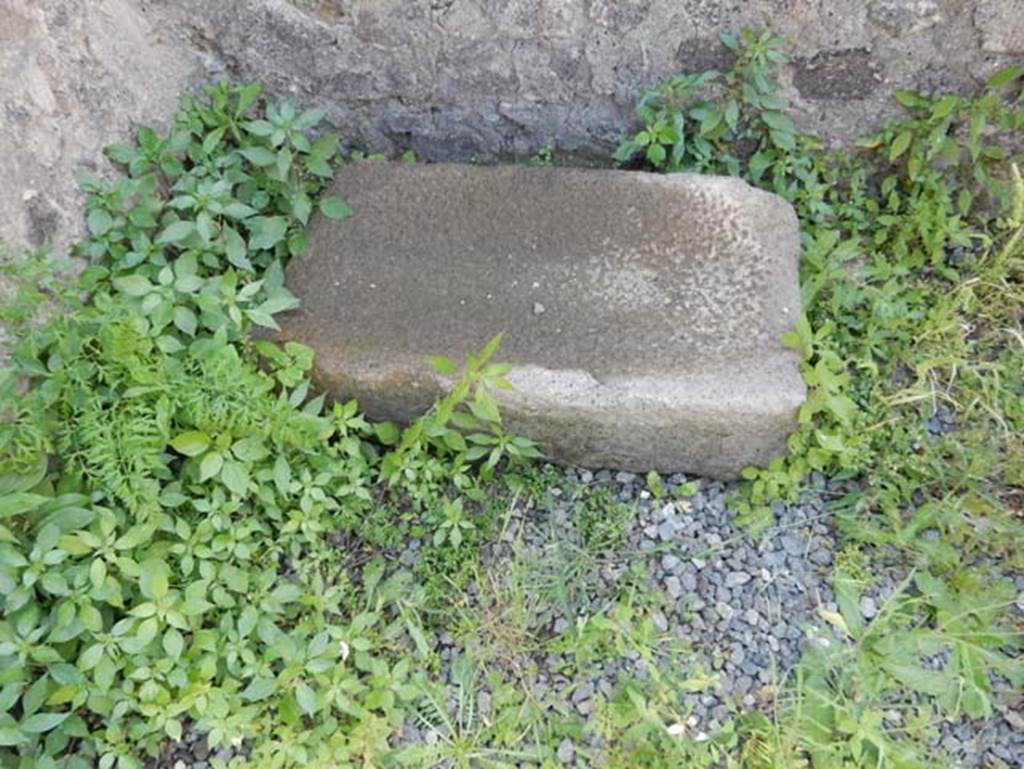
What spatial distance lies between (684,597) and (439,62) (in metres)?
1.71

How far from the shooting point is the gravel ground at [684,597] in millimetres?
1875

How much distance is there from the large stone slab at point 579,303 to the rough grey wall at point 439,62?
0.93 feet

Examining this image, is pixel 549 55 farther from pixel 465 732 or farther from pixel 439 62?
pixel 465 732

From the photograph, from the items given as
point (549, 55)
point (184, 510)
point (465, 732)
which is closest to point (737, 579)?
point (465, 732)

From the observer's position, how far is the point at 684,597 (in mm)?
2035

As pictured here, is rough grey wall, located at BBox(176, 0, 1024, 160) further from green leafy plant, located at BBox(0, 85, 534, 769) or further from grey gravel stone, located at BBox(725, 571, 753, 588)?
grey gravel stone, located at BBox(725, 571, 753, 588)

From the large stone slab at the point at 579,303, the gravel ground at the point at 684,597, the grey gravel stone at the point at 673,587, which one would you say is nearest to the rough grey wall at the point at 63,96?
the large stone slab at the point at 579,303

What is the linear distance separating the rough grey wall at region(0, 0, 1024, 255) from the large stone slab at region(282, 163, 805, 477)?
28cm

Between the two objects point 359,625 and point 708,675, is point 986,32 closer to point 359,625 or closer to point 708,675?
point 708,675

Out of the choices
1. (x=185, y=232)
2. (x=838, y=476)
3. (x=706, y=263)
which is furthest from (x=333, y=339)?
(x=838, y=476)

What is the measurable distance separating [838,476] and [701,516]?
1.25 feet

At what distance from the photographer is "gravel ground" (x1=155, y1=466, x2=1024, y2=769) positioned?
188 cm

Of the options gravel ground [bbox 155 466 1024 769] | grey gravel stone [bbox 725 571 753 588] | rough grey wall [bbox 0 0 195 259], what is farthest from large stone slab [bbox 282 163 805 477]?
rough grey wall [bbox 0 0 195 259]

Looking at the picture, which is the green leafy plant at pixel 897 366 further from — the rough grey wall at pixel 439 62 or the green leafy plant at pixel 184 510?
the green leafy plant at pixel 184 510
